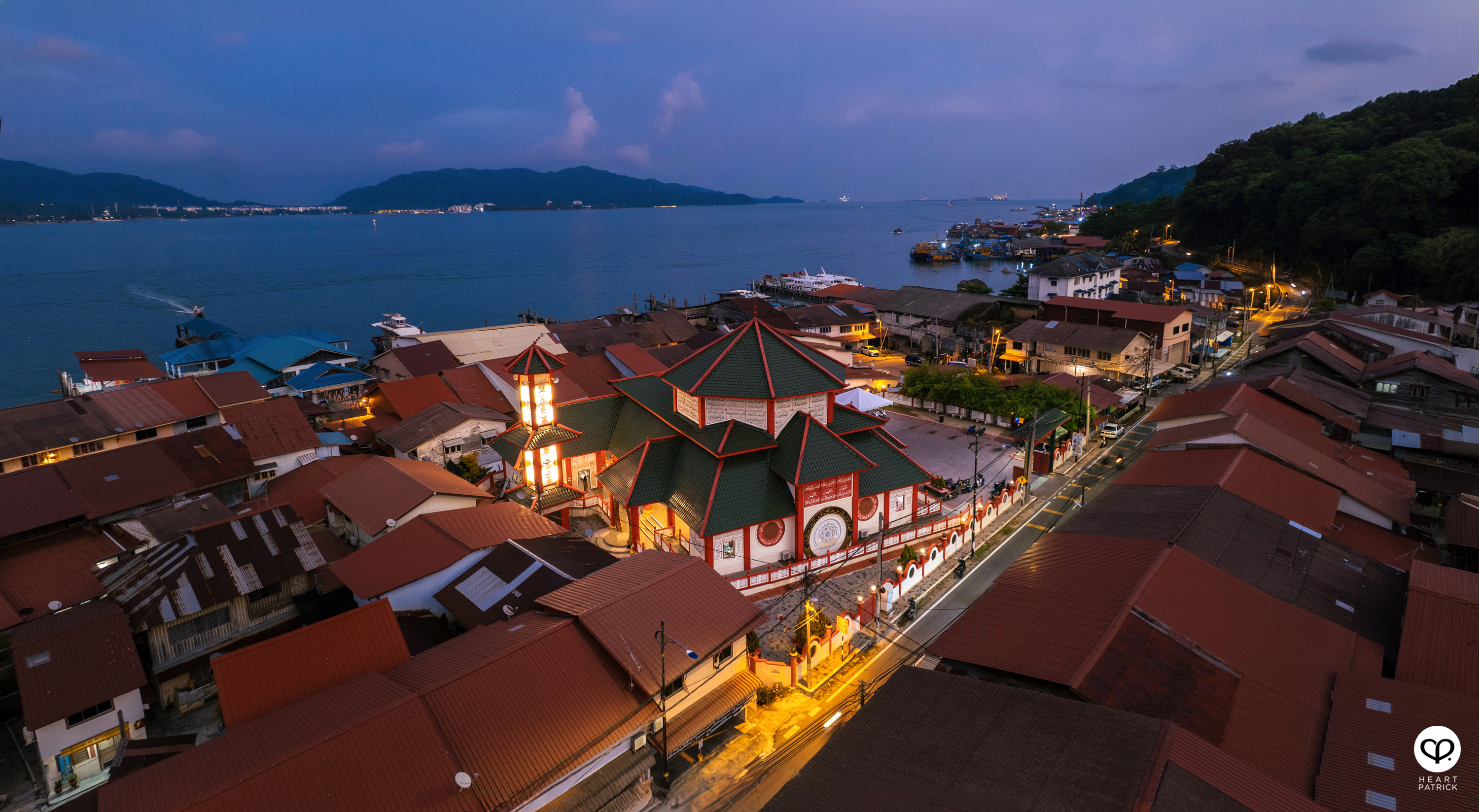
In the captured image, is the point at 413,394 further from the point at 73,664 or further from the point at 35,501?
the point at 73,664

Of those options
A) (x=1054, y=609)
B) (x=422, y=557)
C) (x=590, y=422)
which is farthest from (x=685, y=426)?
(x=1054, y=609)

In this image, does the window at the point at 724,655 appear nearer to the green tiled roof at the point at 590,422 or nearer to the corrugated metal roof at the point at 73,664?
the corrugated metal roof at the point at 73,664

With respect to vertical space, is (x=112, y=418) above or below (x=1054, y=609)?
above

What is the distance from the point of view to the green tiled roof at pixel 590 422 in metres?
29.9

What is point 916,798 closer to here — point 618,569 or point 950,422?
point 618,569

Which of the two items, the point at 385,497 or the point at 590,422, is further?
the point at 590,422

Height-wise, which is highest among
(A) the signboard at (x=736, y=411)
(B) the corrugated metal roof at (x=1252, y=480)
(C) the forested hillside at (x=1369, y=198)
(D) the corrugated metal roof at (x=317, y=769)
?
(C) the forested hillside at (x=1369, y=198)

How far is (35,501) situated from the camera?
23.5 m

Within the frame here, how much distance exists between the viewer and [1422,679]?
14.9 meters

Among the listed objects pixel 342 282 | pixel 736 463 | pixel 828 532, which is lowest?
pixel 828 532

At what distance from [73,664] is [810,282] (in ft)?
301

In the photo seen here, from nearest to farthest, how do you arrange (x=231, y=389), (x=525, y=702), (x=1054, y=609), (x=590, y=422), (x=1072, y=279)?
(x=525, y=702) → (x=1054, y=609) → (x=590, y=422) → (x=231, y=389) → (x=1072, y=279)

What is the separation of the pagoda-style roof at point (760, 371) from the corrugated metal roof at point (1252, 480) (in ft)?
39.9

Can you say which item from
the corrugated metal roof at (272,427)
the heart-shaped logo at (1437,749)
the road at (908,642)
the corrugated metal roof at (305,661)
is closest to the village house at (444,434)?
the corrugated metal roof at (272,427)
